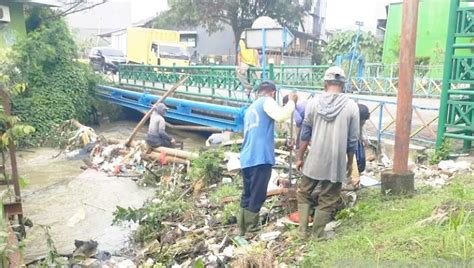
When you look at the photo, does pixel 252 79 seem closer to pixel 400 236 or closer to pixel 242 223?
pixel 242 223

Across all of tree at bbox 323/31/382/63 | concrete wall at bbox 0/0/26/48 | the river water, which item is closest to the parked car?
concrete wall at bbox 0/0/26/48

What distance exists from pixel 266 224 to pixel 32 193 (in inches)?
253

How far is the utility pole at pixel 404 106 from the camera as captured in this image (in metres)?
4.84

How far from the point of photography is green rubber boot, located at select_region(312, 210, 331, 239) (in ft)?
14.0

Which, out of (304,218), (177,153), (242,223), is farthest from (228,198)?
(177,153)

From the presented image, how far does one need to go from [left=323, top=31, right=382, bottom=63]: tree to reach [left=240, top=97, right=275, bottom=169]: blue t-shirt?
22476 mm

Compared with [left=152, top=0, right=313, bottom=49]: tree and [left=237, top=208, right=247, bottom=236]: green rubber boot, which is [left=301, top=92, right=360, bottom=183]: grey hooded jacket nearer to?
[left=237, top=208, right=247, bottom=236]: green rubber boot

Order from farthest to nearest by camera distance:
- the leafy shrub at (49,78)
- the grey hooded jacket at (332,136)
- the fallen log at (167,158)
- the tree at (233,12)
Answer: the tree at (233,12) → the leafy shrub at (49,78) → the fallen log at (167,158) → the grey hooded jacket at (332,136)

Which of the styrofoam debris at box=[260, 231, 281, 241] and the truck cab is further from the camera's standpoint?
the truck cab

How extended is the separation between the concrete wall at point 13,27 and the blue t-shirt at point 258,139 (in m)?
14.0

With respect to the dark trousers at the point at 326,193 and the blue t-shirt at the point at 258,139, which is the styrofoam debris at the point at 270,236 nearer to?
the dark trousers at the point at 326,193

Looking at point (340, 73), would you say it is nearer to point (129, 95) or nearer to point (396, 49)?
point (129, 95)

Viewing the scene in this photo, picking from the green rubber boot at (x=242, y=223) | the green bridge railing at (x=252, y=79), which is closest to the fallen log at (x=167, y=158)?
the green bridge railing at (x=252, y=79)

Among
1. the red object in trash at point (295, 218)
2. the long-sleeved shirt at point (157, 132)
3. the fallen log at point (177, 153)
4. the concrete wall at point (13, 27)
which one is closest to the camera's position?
the red object in trash at point (295, 218)
